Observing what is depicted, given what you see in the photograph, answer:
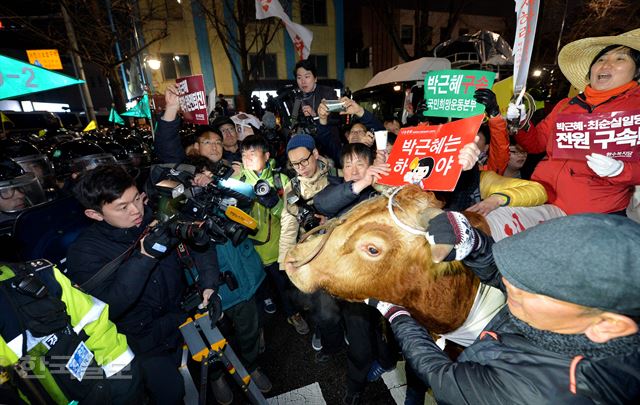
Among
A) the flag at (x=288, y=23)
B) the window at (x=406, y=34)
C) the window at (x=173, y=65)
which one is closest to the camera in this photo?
the flag at (x=288, y=23)

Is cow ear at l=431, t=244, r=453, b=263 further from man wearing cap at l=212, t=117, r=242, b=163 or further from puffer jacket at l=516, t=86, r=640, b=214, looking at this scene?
man wearing cap at l=212, t=117, r=242, b=163

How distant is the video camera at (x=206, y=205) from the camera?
2307mm

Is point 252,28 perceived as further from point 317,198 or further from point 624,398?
point 624,398

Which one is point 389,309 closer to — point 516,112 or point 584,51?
point 516,112

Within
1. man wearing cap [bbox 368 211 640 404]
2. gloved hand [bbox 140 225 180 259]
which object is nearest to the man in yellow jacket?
gloved hand [bbox 140 225 180 259]

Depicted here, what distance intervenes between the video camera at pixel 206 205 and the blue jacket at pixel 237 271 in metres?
0.48

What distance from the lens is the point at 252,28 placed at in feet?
69.6

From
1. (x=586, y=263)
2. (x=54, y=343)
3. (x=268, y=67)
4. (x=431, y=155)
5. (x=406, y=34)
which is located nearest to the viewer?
(x=586, y=263)

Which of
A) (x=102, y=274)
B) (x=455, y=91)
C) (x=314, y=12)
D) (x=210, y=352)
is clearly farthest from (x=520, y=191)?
(x=314, y=12)

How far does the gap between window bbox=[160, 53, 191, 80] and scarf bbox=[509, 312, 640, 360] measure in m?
25.4

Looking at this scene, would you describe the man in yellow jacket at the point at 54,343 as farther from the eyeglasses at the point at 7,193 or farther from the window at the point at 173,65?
the window at the point at 173,65

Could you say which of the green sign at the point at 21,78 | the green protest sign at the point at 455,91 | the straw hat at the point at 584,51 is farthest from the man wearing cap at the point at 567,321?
the green sign at the point at 21,78

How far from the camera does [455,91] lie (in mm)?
2629

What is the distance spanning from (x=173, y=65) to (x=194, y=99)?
70.6ft
